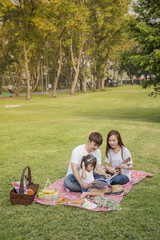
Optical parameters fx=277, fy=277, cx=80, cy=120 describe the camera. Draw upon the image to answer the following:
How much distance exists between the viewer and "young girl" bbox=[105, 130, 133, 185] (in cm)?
709

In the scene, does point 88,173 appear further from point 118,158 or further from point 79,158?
point 118,158

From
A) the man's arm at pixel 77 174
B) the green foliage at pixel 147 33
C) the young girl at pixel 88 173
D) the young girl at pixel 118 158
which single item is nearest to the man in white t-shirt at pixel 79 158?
the man's arm at pixel 77 174

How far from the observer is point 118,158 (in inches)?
288

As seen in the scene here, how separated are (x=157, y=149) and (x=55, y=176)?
5.56 meters

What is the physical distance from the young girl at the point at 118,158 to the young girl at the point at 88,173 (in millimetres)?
752

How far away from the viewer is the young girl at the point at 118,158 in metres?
7.09

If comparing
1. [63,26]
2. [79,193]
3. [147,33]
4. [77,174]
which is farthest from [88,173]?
[63,26]

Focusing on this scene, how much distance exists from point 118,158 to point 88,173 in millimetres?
1061

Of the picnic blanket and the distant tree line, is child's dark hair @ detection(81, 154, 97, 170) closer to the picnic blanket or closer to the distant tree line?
the picnic blanket

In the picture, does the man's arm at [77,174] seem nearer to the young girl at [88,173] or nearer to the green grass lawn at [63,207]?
the young girl at [88,173]

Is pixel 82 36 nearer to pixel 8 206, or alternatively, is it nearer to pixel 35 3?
pixel 35 3

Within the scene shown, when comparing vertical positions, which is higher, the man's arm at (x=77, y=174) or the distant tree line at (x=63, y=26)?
the distant tree line at (x=63, y=26)

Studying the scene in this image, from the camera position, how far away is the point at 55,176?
8.30 meters

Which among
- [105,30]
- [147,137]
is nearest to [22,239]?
[147,137]
